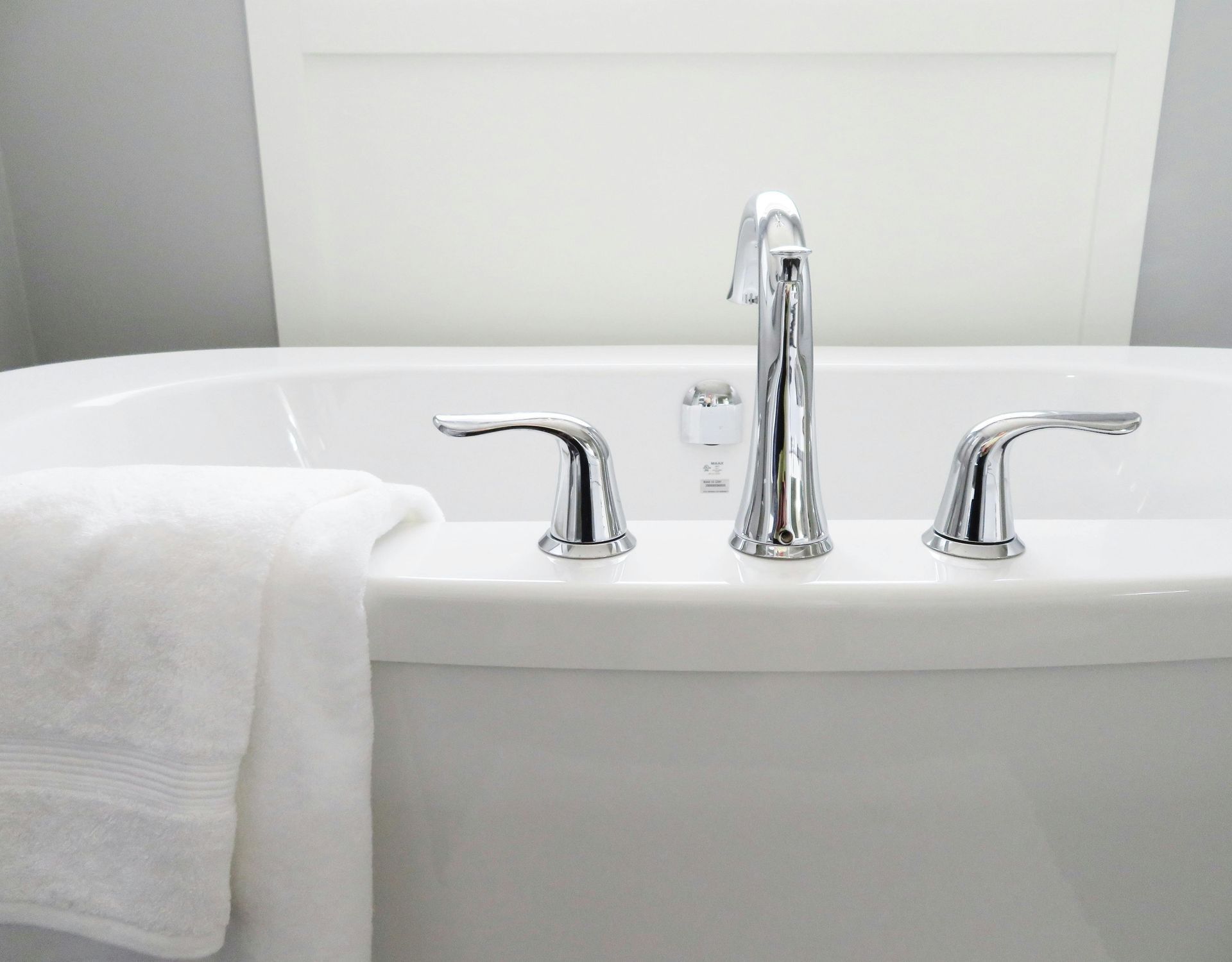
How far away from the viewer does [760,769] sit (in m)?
0.48

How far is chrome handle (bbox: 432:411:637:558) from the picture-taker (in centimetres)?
50

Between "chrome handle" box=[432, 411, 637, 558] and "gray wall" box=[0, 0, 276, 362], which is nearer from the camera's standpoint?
"chrome handle" box=[432, 411, 637, 558]

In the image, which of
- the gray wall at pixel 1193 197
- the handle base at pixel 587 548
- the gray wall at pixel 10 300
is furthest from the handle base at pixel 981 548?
→ the gray wall at pixel 10 300

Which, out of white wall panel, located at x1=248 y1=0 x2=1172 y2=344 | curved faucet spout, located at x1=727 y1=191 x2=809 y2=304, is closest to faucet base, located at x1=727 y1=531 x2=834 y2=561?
curved faucet spout, located at x1=727 y1=191 x2=809 y2=304

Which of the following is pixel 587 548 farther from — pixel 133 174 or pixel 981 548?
pixel 133 174

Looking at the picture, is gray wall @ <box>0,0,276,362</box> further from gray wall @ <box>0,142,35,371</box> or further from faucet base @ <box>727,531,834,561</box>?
faucet base @ <box>727,531,834,561</box>

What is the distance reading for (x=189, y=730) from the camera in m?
0.43

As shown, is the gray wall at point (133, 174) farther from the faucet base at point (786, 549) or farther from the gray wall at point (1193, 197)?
the gray wall at point (1193, 197)

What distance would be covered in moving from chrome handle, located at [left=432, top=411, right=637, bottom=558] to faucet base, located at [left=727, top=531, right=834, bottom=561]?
0.07 metres

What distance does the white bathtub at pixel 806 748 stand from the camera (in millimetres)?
454

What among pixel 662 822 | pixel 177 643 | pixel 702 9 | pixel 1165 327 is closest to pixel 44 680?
pixel 177 643

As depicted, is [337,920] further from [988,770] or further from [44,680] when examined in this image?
[988,770]

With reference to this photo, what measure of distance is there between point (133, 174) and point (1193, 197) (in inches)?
60.3

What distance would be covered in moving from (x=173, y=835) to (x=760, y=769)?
0.30m
